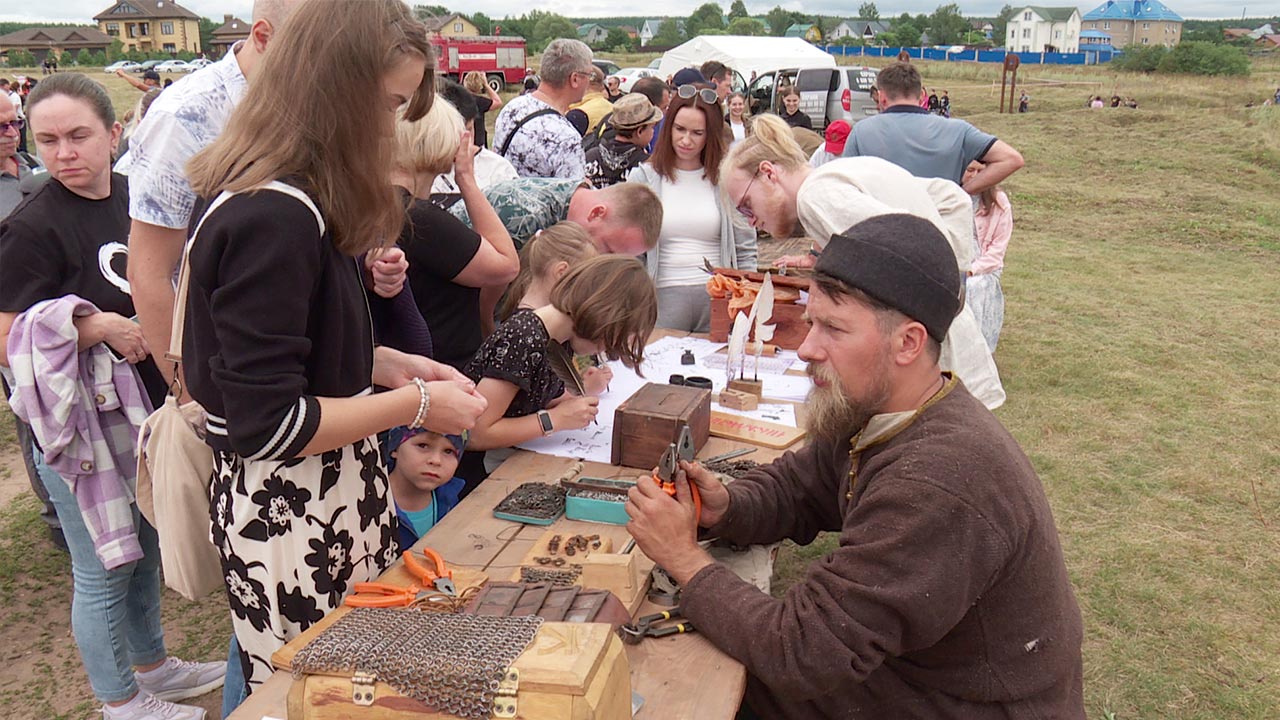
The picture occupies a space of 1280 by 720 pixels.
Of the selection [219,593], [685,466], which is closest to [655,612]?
[685,466]

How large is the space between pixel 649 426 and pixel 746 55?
25096 mm

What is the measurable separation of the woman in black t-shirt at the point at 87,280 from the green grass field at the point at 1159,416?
1728 mm

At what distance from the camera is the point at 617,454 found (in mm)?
2564

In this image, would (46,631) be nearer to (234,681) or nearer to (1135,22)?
(234,681)

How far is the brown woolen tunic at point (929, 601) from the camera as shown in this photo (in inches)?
61.1

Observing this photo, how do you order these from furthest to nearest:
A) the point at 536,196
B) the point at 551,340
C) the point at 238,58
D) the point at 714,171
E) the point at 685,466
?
the point at 714,171, the point at 536,196, the point at 551,340, the point at 238,58, the point at 685,466

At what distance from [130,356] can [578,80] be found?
3259 mm

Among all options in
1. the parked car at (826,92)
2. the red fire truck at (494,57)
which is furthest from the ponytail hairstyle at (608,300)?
the red fire truck at (494,57)

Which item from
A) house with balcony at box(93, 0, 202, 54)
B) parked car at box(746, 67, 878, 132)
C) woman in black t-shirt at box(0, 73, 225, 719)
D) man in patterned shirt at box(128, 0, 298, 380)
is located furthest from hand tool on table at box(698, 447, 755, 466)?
house with balcony at box(93, 0, 202, 54)

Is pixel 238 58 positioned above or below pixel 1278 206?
above

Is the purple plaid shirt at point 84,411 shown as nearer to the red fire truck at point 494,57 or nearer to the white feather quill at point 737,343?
the white feather quill at point 737,343

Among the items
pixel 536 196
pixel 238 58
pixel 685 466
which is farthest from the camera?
pixel 536 196

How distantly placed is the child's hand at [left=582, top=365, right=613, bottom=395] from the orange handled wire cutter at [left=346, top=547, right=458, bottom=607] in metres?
1.24

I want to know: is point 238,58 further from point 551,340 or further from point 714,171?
point 714,171
